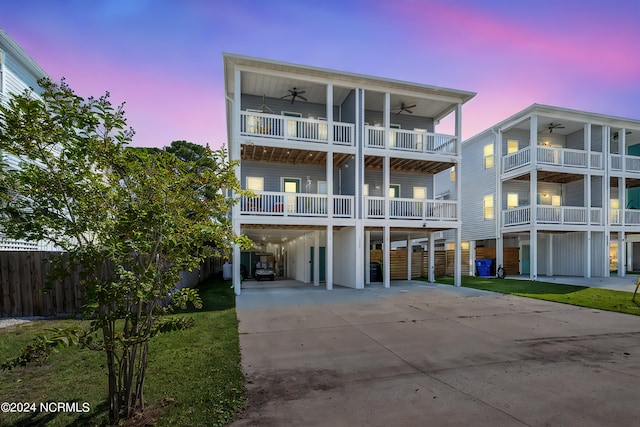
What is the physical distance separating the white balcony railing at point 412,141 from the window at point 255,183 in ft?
18.1

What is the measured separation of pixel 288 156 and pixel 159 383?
41.2 ft

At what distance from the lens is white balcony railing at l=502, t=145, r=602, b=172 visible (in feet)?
62.1

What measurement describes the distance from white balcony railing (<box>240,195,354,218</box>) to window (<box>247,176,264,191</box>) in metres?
2.23

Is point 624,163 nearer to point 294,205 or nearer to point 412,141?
point 412,141

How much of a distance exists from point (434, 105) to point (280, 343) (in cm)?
1507

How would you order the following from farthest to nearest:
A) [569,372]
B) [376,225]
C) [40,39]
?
[376,225], [40,39], [569,372]

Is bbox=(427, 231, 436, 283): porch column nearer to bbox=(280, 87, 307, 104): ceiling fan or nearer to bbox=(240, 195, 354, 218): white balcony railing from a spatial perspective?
bbox=(240, 195, 354, 218): white balcony railing

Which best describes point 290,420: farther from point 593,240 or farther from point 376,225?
point 593,240

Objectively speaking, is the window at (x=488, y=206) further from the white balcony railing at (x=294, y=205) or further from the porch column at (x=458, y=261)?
the white balcony railing at (x=294, y=205)

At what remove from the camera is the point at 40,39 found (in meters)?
11.1

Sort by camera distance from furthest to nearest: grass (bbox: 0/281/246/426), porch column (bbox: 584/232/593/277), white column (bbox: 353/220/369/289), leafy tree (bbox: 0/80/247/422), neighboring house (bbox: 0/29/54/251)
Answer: porch column (bbox: 584/232/593/277) < white column (bbox: 353/220/369/289) < neighboring house (bbox: 0/29/54/251) < grass (bbox: 0/281/246/426) < leafy tree (bbox: 0/80/247/422)

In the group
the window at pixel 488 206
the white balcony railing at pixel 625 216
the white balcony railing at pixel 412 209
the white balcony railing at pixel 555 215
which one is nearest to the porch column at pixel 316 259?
the white balcony railing at pixel 412 209

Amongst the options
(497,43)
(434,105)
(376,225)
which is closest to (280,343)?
(376,225)

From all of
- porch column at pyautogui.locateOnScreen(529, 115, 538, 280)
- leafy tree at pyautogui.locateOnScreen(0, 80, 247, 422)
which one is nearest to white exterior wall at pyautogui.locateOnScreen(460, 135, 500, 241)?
porch column at pyautogui.locateOnScreen(529, 115, 538, 280)
